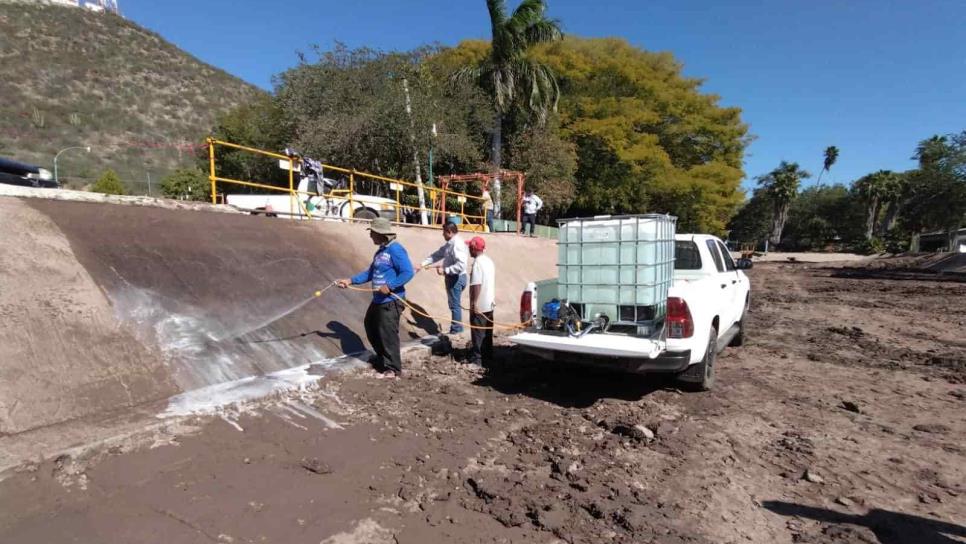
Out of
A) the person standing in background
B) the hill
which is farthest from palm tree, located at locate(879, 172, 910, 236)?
the hill

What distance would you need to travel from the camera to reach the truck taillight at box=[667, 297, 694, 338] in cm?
473

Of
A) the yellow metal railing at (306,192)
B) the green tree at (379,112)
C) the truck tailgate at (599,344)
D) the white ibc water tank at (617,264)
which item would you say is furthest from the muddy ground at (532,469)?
the green tree at (379,112)

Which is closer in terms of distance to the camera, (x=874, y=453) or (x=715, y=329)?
(x=874, y=453)

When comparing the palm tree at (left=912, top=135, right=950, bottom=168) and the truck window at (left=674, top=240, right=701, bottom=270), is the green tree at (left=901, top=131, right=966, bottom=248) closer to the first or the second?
the palm tree at (left=912, top=135, right=950, bottom=168)

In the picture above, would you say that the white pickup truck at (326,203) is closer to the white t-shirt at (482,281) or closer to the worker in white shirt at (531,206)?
the worker in white shirt at (531,206)

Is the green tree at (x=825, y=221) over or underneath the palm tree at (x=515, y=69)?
underneath

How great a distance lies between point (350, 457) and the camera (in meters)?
3.63

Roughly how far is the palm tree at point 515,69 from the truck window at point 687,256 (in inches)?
605

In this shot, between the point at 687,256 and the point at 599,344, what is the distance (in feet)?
7.99

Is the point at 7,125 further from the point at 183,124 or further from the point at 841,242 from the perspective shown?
the point at 841,242

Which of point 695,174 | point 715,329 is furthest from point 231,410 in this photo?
point 695,174

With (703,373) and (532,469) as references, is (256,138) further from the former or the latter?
(532,469)

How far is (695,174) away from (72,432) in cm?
3302

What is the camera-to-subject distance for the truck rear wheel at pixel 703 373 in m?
5.17
